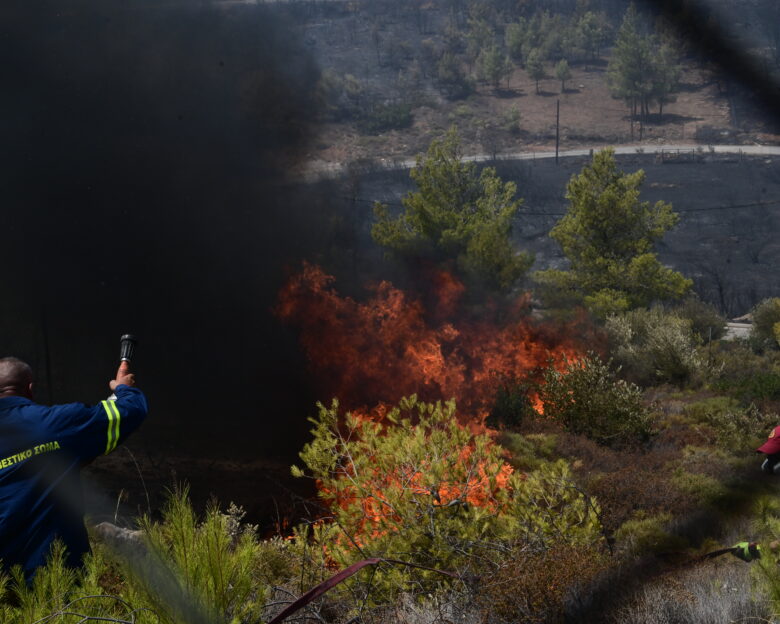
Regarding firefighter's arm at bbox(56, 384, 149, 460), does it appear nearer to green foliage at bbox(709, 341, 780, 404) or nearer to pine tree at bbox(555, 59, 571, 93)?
green foliage at bbox(709, 341, 780, 404)

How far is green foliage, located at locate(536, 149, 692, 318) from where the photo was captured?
26.6 metres

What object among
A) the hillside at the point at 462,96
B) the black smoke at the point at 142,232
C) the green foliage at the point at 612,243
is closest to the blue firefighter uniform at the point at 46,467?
the black smoke at the point at 142,232

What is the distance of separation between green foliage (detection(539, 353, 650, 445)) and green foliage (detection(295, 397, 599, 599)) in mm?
9430

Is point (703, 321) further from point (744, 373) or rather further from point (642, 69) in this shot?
point (642, 69)

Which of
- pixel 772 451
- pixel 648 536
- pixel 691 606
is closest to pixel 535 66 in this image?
pixel 648 536

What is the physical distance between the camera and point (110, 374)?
19688 mm

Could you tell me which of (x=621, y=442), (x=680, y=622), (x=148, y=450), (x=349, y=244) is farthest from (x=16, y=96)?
(x=680, y=622)

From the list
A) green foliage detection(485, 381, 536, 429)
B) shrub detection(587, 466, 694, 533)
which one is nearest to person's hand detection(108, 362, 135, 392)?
shrub detection(587, 466, 694, 533)

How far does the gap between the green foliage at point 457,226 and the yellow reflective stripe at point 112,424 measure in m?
21.7

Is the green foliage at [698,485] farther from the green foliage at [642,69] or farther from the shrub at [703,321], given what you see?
the green foliage at [642,69]

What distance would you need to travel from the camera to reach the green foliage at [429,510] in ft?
13.4

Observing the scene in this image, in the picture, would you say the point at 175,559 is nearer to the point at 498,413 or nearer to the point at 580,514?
the point at 580,514

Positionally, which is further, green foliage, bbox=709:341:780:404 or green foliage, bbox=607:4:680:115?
green foliage, bbox=607:4:680:115

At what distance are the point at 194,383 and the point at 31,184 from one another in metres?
7.87
